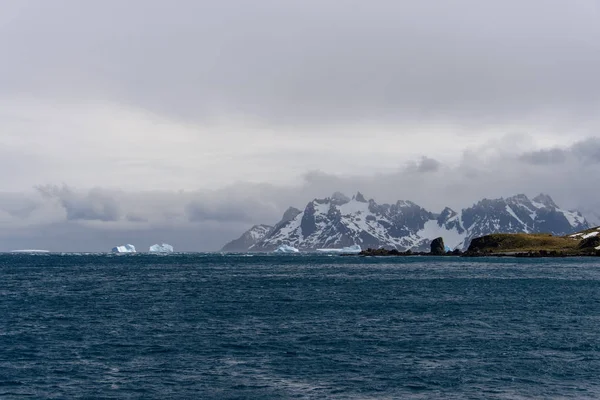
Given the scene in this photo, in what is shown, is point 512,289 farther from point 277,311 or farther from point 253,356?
point 253,356

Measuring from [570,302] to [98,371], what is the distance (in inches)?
2583

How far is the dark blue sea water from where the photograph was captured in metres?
38.6

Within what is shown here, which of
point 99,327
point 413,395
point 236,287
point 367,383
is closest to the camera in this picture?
point 413,395

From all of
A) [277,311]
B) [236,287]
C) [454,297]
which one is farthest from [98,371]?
[236,287]

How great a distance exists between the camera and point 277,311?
73.7 metres

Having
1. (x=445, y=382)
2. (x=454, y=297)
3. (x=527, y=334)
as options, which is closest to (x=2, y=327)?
(x=445, y=382)

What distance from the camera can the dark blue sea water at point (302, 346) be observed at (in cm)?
3862

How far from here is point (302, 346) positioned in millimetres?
51125

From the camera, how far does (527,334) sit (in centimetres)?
5678

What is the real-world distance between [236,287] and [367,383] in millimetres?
73931

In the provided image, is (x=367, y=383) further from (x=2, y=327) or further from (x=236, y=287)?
(x=236, y=287)

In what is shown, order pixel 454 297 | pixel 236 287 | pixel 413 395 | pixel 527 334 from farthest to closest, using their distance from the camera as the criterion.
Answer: pixel 236 287
pixel 454 297
pixel 527 334
pixel 413 395

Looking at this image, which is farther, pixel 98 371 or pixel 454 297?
Answer: pixel 454 297

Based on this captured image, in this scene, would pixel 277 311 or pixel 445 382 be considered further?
pixel 277 311
